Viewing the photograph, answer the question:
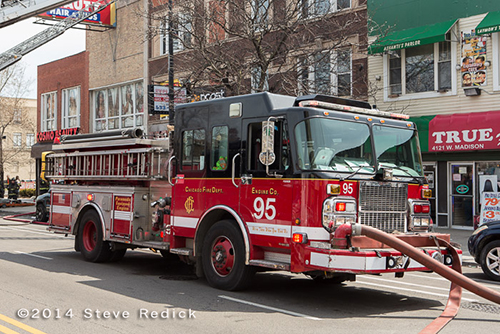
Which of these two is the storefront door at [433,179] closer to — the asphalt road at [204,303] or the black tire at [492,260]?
the asphalt road at [204,303]

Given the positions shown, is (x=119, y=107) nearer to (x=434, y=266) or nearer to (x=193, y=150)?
(x=193, y=150)

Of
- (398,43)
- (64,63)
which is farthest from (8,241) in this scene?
(64,63)

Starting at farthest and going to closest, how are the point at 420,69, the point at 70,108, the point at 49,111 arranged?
the point at 49,111, the point at 70,108, the point at 420,69

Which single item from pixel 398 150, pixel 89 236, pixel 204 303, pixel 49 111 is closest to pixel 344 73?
pixel 89 236

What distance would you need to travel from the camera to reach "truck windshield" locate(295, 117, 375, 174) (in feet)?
26.2

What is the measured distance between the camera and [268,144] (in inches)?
320

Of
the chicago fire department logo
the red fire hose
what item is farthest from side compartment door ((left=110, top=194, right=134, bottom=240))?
the red fire hose

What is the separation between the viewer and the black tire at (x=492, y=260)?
10523 mm

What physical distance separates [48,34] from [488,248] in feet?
79.2

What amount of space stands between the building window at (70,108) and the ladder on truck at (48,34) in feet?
19.0

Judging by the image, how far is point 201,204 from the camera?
31.2ft

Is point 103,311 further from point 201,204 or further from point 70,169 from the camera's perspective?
point 70,169

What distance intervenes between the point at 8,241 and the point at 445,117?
43.5 feet

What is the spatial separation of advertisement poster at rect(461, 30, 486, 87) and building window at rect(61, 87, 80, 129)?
23.1 metres
